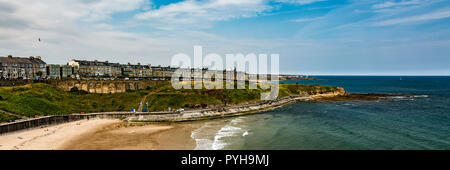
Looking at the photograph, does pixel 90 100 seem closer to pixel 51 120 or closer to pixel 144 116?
pixel 51 120

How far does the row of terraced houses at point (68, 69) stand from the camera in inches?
3414

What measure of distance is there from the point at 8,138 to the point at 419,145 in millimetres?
64185

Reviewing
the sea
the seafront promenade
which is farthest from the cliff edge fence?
the sea

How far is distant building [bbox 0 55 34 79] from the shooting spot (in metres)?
84.3

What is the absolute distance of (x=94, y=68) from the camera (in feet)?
374

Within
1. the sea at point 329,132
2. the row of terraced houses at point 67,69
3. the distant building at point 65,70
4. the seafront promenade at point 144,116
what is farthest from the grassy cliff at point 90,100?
the distant building at point 65,70

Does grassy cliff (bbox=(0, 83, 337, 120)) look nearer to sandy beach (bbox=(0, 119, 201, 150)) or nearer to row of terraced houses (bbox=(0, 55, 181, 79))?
sandy beach (bbox=(0, 119, 201, 150))

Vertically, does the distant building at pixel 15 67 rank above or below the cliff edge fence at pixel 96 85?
above

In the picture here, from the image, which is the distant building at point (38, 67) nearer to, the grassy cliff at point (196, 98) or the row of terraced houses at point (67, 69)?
the row of terraced houses at point (67, 69)

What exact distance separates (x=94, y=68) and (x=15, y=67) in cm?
3069

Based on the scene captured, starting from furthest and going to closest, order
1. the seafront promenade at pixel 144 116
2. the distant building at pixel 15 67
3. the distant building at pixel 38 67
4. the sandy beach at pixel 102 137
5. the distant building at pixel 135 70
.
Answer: the distant building at pixel 135 70
the distant building at pixel 38 67
the distant building at pixel 15 67
the seafront promenade at pixel 144 116
the sandy beach at pixel 102 137
